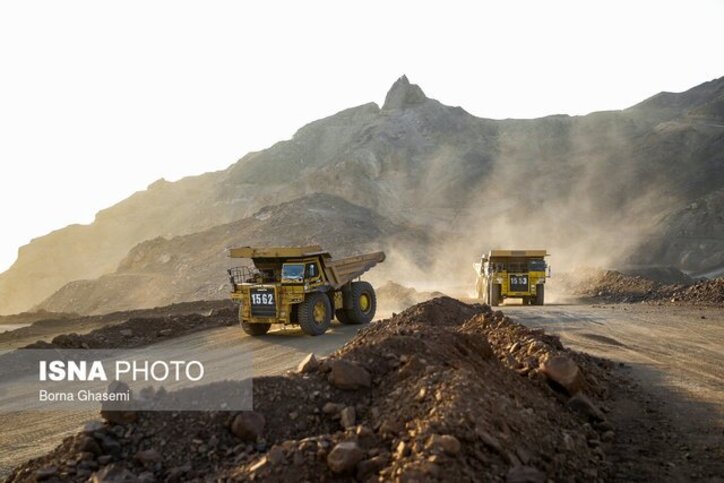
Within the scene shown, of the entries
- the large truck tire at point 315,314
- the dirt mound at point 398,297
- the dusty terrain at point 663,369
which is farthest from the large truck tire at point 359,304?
the dirt mound at point 398,297

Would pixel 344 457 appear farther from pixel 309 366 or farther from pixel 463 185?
pixel 463 185

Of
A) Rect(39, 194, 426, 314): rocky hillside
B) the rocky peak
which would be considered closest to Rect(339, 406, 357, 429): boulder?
Rect(39, 194, 426, 314): rocky hillside

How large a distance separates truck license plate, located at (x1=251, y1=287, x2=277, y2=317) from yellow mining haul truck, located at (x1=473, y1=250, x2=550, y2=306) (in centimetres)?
1063

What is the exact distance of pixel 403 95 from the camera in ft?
321

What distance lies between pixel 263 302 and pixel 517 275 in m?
11.3

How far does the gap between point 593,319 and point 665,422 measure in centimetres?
1090

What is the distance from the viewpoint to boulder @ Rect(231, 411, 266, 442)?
627 cm

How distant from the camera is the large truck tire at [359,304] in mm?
18719

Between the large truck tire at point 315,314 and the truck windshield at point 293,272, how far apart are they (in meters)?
0.59

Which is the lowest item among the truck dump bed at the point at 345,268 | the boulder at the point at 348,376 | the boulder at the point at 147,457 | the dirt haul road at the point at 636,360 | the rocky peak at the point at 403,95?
the dirt haul road at the point at 636,360

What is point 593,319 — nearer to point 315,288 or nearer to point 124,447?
point 315,288

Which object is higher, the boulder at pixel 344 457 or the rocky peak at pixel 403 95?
the rocky peak at pixel 403 95

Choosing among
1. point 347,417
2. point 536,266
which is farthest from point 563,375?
point 536,266

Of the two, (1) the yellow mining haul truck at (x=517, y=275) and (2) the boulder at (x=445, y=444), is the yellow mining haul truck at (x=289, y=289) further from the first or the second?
(2) the boulder at (x=445, y=444)
